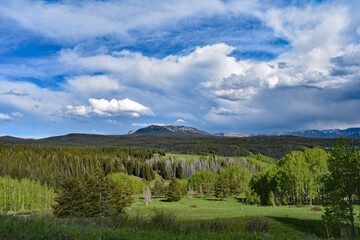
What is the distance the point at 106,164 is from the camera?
150 meters

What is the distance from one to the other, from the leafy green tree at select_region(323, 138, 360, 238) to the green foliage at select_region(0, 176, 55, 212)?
10110 centimetres

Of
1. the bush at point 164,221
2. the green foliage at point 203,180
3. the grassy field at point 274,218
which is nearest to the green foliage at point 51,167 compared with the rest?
the green foliage at point 203,180

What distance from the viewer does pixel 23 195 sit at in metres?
87.8

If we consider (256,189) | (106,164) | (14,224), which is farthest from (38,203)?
(14,224)

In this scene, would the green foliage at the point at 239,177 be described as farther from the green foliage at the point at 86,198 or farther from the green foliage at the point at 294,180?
the green foliage at the point at 86,198

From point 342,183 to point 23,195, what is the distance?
105 metres

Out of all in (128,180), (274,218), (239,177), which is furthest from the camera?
(239,177)

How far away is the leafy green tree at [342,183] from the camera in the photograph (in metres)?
18.5

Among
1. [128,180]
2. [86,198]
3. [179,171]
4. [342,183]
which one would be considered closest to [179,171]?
[179,171]

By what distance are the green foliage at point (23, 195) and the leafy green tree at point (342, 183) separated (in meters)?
101

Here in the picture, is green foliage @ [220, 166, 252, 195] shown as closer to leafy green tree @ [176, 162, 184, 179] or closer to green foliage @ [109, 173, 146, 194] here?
green foliage @ [109, 173, 146, 194]

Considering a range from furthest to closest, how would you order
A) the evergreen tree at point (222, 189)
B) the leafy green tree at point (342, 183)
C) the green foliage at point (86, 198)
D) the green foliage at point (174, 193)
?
the green foliage at point (174, 193) → the evergreen tree at point (222, 189) → the green foliage at point (86, 198) → the leafy green tree at point (342, 183)

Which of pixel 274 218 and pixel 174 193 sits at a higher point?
pixel 274 218

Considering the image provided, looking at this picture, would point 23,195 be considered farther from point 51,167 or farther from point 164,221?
point 164,221
